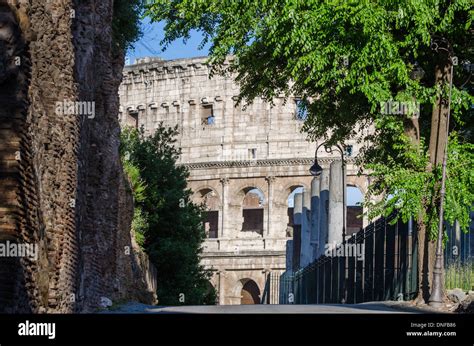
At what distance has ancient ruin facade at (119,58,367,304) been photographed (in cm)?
7769

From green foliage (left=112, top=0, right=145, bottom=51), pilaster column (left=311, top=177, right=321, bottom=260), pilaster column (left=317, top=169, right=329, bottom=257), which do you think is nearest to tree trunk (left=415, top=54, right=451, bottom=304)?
green foliage (left=112, top=0, right=145, bottom=51)

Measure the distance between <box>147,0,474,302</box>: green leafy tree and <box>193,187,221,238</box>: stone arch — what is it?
54.5 metres

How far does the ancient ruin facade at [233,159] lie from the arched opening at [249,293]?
0.22ft

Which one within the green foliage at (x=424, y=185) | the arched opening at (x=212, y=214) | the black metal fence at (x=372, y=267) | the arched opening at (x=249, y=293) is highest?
the arched opening at (x=212, y=214)

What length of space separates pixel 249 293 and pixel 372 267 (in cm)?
4856

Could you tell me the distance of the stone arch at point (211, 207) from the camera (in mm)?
80688

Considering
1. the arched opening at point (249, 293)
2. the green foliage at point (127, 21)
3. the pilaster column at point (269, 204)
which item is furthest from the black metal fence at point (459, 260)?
the arched opening at point (249, 293)

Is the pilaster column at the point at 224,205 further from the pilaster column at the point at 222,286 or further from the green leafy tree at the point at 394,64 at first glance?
the green leafy tree at the point at 394,64

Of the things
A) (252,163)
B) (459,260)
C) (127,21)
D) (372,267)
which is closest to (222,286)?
(252,163)

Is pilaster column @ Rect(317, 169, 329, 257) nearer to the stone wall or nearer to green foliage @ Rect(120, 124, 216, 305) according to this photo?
green foliage @ Rect(120, 124, 216, 305)

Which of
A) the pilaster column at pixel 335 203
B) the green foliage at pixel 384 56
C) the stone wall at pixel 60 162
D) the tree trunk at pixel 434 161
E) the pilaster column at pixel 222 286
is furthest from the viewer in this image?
the pilaster column at pixel 222 286

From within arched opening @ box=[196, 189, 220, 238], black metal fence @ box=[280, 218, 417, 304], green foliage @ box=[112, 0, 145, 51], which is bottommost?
black metal fence @ box=[280, 218, 417, 304]

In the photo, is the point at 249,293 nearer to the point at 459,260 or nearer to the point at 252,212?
the point at 252,212

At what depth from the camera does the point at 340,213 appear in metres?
41.9
